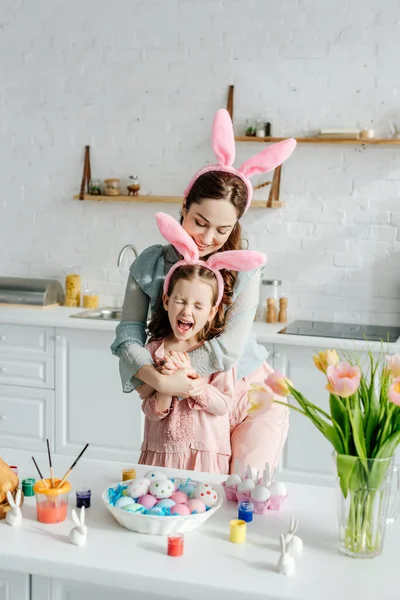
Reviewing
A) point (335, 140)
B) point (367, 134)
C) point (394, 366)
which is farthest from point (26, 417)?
point (394, 366)

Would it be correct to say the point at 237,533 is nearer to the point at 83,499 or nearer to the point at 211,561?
the point at 211,561

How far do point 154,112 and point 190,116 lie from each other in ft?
0.64

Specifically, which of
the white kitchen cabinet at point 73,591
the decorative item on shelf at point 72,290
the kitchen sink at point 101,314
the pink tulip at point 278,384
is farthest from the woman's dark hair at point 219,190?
the decorative item on shelf at point 72,290

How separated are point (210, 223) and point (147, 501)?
2.53ft

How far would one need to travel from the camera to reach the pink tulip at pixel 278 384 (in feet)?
5.35

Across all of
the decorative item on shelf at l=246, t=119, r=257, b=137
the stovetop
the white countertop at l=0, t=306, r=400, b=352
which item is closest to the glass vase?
the white countertop at l=0, t=306, r=400, b=352

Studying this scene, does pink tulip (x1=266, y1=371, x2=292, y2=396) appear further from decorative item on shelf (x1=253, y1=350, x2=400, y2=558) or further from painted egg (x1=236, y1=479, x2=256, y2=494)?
painted egg (x1=236, y1=479, x2=256, y2=494)

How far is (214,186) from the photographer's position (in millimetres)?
2172

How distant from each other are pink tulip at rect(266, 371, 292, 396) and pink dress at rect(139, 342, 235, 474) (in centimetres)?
57

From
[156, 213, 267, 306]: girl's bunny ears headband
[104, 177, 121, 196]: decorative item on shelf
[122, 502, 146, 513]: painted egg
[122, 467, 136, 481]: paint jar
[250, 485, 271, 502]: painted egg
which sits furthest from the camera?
[104, 177, 121, 196]: decorative item on shelf

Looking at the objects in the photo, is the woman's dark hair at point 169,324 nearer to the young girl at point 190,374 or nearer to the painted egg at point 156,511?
the young girl at point 190,374

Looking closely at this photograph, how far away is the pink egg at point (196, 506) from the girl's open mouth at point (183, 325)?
20.2 inches

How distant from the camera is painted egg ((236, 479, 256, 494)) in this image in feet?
6.00

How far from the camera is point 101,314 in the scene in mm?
4324
